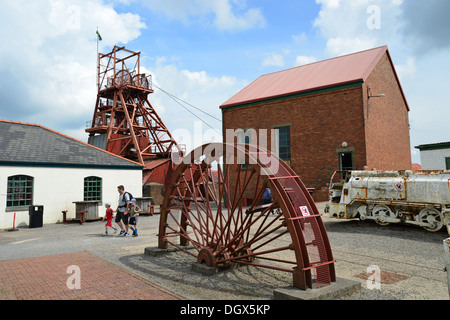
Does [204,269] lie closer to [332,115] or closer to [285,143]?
[332,115]

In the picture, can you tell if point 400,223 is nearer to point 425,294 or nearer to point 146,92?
point 425,294

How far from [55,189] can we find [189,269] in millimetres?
11742

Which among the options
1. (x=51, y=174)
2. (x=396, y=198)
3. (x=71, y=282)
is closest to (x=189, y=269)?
(x=71, y=282)

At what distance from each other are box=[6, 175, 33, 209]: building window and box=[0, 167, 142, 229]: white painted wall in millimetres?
211

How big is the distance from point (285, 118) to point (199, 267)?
15.7 metres

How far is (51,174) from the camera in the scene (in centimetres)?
1572

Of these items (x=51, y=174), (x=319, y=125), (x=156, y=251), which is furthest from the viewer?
(x=319, y=125)

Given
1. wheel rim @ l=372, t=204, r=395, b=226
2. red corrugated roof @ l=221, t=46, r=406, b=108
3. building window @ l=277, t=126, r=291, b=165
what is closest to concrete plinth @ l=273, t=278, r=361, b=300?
wheel rim @ l=372, t=204, r=395, b=226

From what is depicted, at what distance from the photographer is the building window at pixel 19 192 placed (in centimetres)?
1444

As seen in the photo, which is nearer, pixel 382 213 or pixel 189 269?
pixel 189 269

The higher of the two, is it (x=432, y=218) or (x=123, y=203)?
(x=123, y=203)
